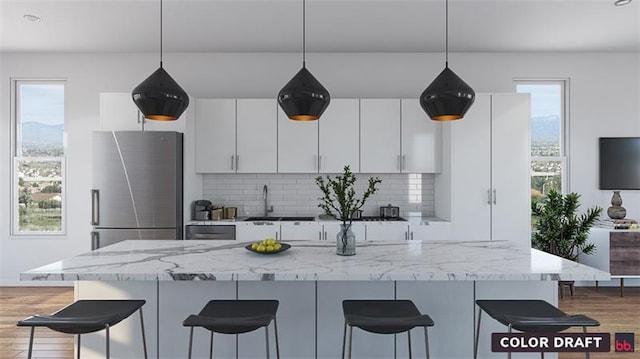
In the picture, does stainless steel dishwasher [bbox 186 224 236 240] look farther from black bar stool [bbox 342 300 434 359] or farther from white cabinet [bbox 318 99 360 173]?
black bar stool [bbox 342 300 434 359]

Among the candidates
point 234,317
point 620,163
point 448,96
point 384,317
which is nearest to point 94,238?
point 234,317

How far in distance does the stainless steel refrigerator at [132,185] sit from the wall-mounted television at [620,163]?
17.1 feet

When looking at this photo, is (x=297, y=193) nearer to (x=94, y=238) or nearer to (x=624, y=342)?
(x=94, y=238)

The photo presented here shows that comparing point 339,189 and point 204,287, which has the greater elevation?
point 339,189

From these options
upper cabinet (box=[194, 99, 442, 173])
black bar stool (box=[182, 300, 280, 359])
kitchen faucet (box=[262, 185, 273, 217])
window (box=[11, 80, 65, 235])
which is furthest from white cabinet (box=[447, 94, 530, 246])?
window (box=[11, 80, 65, 235])

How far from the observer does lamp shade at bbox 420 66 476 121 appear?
2369 millimetres

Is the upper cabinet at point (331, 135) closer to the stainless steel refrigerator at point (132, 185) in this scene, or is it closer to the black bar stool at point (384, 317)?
the stainless steel refrigerator at point (132, 185)

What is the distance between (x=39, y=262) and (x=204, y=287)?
153 inches

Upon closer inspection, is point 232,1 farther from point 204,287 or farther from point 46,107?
point 46,107

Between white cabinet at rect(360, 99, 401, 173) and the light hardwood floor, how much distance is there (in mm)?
2405

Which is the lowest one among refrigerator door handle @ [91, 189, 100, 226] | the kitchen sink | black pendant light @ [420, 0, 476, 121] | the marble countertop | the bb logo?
the bb logo

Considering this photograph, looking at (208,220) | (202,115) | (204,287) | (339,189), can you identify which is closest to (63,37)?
(202,115)

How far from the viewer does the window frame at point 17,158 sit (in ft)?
17.2

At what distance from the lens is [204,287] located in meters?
2.61
